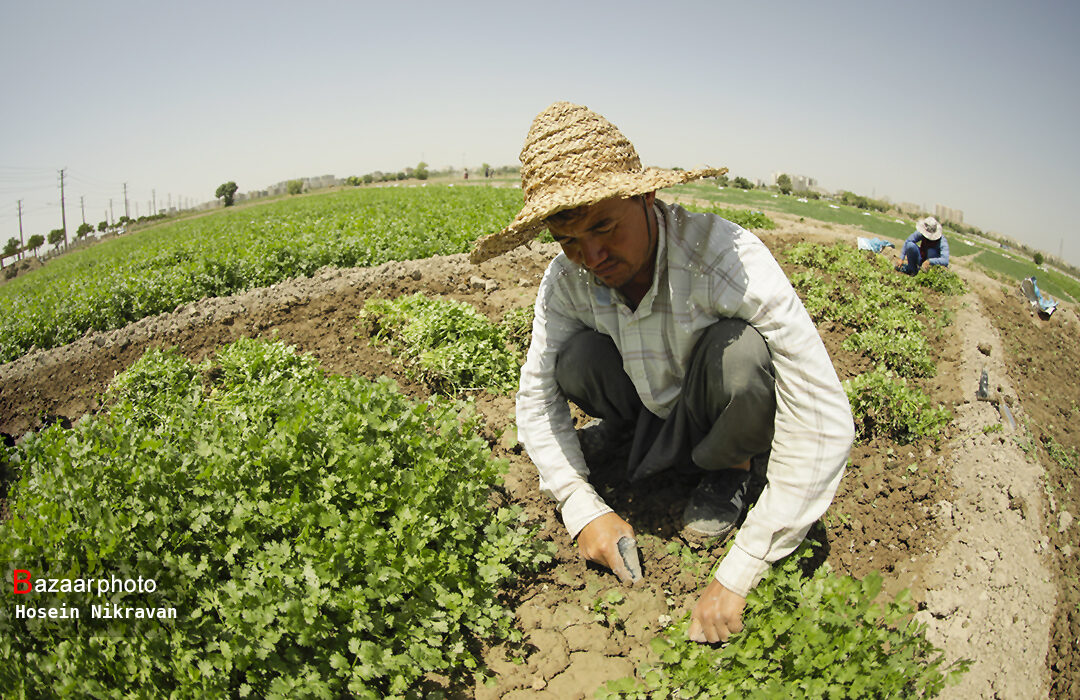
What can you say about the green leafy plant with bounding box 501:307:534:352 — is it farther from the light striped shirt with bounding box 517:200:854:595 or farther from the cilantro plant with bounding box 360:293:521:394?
the light striped shirt with bounding box 517:200:854:595

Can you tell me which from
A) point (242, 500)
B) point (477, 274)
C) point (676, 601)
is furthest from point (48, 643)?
point (477, 274)

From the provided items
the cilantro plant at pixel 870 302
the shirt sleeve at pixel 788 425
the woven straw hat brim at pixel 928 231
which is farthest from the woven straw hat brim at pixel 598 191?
the woven straw hat brim at pixel 928 231

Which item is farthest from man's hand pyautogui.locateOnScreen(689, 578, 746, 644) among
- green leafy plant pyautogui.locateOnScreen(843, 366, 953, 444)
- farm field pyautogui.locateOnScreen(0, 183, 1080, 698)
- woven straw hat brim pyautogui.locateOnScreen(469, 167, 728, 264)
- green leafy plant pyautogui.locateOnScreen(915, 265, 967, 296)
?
green leafy plant pyautogui.locateOnScreen(915, 265, 967, 296)

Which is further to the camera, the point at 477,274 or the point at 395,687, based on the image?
the point at 477,274

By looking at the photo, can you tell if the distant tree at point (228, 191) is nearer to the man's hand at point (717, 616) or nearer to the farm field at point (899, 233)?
the farm field at point (899, 233)

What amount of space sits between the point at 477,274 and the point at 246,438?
4237 millimetres

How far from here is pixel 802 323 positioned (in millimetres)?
1974

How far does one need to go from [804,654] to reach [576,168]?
1.62 metres

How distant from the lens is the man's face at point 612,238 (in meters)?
1.94

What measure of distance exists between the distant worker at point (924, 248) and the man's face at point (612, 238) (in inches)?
265

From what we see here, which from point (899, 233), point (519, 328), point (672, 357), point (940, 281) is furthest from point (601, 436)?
point (899, 233)

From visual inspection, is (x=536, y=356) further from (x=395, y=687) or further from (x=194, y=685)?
(x=194, y=685)

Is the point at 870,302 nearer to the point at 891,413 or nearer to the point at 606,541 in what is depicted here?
the point at 891,413

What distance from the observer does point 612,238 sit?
2018 mm
